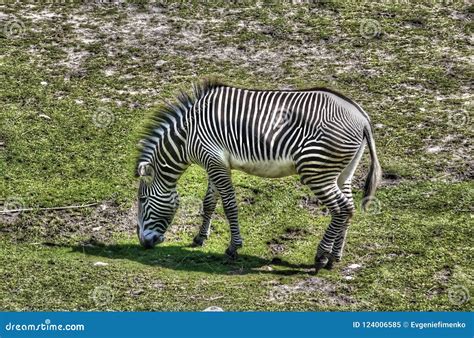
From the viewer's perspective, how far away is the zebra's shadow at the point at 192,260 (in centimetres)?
1195

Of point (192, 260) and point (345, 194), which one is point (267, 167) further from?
point (192, 260)

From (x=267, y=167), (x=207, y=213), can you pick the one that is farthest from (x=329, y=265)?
(x=207, y=213)

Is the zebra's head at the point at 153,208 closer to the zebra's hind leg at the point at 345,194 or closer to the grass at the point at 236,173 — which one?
the grass at the point at 236,173

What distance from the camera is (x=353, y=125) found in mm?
11984

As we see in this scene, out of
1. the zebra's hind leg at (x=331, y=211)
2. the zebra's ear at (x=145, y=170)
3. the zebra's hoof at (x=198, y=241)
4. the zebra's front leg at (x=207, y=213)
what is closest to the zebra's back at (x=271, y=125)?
the zebra's hind leg at (x=331, y=211)

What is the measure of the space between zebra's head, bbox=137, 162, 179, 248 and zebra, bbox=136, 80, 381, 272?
0.05ft

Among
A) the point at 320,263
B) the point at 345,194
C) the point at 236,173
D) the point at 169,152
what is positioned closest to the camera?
the point at 320,263

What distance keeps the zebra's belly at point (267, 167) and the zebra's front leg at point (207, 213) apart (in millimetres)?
722

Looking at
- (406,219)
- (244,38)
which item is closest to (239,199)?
(406,219)

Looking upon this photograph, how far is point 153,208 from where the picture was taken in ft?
41.4

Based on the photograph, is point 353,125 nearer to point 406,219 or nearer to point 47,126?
point 406,219

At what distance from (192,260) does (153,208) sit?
3.40 feet

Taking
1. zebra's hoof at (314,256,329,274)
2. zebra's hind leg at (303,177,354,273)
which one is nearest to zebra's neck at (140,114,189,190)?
zebra's hind leg at (303,177,354,273)

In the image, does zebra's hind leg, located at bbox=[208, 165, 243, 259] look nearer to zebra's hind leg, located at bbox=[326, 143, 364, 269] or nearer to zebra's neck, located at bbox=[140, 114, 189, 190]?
→ zebra's neck, located at bbox=[140, 114, 189, 190]
